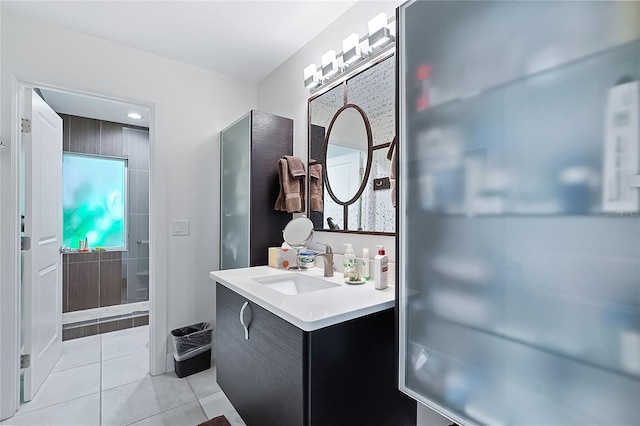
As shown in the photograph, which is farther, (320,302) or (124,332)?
(124,332)

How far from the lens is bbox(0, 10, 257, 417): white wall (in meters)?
1.77

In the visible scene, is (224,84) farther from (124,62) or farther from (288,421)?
(288,421)

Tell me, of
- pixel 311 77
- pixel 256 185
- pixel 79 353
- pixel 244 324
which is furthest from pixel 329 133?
pixel 79 353

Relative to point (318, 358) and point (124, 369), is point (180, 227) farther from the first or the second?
point (318, 358)

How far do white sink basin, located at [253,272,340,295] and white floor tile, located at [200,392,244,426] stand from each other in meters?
0.80

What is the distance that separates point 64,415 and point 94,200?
2.43 m

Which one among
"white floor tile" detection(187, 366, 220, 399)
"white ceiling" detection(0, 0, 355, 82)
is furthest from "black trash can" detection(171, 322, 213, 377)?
"white ceiling" detection(0, 0, 355, 82)

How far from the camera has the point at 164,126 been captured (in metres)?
2.28

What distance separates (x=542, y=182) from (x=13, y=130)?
8.54 ft

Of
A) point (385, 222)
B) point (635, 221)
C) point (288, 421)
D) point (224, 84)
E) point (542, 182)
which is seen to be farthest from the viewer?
point (224, 84)

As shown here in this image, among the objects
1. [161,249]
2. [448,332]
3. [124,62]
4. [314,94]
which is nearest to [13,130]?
[124,62]

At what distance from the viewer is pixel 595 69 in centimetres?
59

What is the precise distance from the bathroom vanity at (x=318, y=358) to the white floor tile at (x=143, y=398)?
729 millimetres

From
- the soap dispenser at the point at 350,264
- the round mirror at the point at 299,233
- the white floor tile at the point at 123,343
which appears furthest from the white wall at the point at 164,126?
the soap dispenser at the point at 350,264
